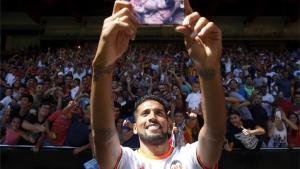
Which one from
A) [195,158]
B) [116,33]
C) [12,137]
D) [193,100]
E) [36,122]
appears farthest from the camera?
[193,100]

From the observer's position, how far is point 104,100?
2.65 m

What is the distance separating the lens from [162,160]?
286 cm

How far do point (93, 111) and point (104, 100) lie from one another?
0.09 metres

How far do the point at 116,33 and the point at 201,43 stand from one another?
496 mm

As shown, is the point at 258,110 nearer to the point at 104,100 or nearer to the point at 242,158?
the point at 242,158

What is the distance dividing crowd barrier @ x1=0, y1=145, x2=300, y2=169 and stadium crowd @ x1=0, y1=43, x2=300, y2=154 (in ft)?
0.37

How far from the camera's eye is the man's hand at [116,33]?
7.94 feet

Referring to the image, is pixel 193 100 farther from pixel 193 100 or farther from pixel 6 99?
pixel 6 99

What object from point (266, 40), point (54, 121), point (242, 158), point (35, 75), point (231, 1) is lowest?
point (242, 158)

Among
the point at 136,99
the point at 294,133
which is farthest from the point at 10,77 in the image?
the point at 294,133

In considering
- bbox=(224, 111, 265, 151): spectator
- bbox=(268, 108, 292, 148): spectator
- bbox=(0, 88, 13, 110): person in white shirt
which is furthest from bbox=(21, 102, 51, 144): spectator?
bbox=(268, 108, 292, 148): spectator

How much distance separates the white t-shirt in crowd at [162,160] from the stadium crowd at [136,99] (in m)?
0.47

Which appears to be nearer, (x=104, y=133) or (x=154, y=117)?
(x=104, y=133)

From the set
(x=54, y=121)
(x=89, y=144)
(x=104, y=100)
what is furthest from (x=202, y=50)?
(x=54, y=121)
